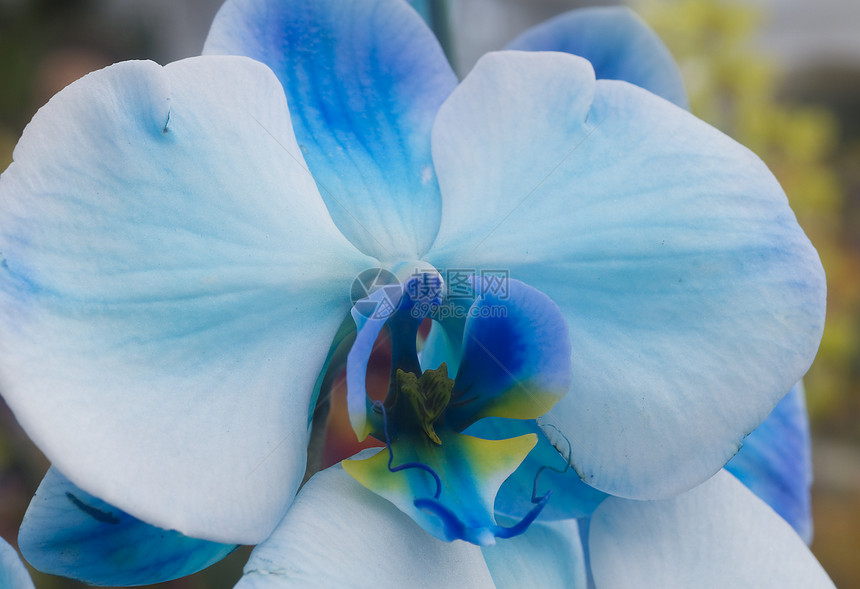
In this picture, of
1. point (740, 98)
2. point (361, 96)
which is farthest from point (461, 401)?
point (740, 98)

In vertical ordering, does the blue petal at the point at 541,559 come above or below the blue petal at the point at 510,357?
below

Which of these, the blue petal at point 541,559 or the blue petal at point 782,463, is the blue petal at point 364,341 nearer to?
the blue petal at point 541,559

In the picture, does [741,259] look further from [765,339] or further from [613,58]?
[613,58]

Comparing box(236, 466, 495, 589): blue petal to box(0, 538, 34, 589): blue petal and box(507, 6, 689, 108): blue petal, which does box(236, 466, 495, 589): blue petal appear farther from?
box(507, 6, 689, 108): blue petal

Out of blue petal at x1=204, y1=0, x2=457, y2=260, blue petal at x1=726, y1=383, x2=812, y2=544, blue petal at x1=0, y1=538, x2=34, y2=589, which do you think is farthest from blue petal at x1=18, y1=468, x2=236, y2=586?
blue petal at x1=726, y1=383, x2=812, y2=544

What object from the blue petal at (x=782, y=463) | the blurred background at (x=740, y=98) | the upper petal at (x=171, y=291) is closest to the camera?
the upper petal at (x=171, y=291)

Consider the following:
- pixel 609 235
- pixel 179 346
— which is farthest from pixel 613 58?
pixel 179 346

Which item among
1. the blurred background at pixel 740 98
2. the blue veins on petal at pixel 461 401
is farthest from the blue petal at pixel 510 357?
the blurred background at pixel 740 98

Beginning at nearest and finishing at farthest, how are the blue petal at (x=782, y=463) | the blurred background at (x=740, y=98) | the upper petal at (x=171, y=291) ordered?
the upper petal at (x=171, y=291), the blue petal at (x=782, y=463), the blurred background at (x=740, y=98)
